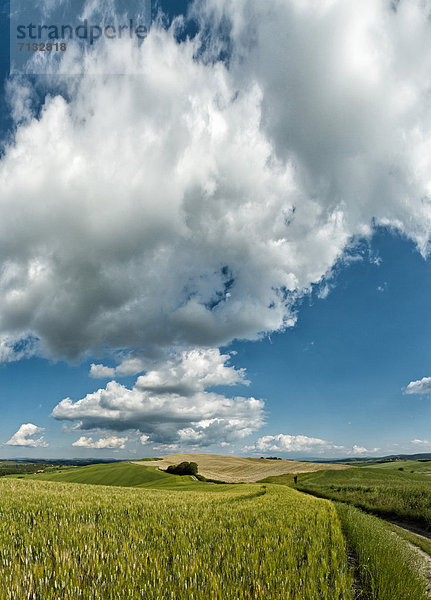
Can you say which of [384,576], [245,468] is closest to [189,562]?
[384,576]

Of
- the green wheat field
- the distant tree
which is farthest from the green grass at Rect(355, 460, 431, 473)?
the green wheat field

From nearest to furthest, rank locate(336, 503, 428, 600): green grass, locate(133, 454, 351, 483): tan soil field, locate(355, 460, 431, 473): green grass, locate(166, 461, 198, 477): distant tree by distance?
locate(336, 503, 428, 600): green grass < locate(355, 460, 431, 473): green grass < locate(133, 454, 351, 483): tan soil field < locate(166, 461, 198, 477): distant tree

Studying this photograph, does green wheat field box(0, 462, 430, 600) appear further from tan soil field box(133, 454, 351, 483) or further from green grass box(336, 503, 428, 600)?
tan soil field box(133, 454, 351, 483)

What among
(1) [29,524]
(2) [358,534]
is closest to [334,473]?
(2) [358,534]

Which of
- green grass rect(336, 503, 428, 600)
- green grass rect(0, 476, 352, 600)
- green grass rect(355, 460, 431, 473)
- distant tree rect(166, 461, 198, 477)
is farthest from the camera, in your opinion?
distant tree rect(166, 461, 198, 477)

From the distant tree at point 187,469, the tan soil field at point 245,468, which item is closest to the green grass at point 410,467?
the tan soil field at point 245,468

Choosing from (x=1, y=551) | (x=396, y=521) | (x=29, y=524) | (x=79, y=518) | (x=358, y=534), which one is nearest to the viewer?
(x=1, y=551)

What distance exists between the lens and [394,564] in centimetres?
701

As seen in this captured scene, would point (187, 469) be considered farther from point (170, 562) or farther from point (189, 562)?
point (189, 562)

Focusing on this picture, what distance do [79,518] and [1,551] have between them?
13.0ft

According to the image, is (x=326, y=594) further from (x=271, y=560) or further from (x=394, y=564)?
(x=394, y=564)

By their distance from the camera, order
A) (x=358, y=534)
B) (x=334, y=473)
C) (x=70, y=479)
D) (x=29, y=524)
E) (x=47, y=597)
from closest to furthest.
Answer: (x=47, y=597) → (x=29, y=524) → (x=358, y=534) → (x=334, y=473) → (x=70, y=479)

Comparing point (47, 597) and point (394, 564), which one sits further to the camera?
point (394, 564)

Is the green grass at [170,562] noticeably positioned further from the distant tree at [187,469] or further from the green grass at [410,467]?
the distant tree at [187,469]
